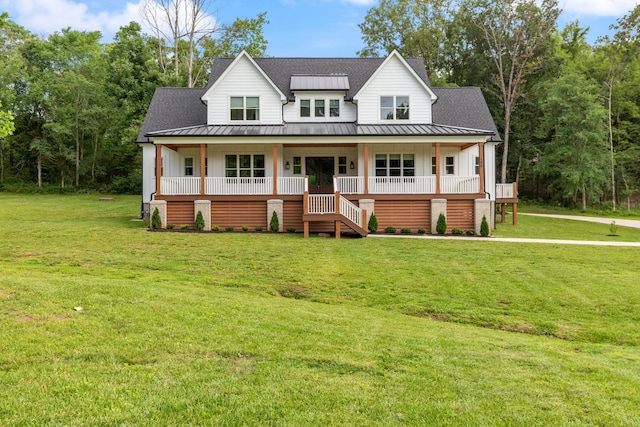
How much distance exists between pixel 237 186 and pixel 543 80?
33728 mm

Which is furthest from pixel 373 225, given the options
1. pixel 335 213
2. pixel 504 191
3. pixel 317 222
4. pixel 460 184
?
pixel 504 191

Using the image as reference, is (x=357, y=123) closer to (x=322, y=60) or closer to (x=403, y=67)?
(x=403, y=67)

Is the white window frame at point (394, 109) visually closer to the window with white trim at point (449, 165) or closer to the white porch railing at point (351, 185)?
the window with white trim at point (449, 165)

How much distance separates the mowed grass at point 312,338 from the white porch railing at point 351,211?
4836 mm

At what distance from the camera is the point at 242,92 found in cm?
2086

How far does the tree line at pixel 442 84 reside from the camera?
3312 cm

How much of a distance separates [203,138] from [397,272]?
11842mm

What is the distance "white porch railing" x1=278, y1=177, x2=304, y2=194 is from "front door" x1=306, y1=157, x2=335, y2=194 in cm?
265

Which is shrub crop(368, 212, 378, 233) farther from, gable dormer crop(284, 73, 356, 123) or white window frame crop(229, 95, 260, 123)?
white window frame crop(229, 95, 260, 123)

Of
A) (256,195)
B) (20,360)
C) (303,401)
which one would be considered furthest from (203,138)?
(303,401)

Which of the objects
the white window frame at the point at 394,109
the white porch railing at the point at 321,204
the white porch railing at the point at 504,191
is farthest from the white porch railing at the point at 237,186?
the white porch railing at the point at 504,191

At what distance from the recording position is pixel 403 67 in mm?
21188

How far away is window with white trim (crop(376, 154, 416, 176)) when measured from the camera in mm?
21734

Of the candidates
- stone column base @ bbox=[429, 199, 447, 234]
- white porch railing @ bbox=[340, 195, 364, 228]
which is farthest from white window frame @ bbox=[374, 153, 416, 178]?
white porch railing @ bbox=[340, 195, 364, 228]
